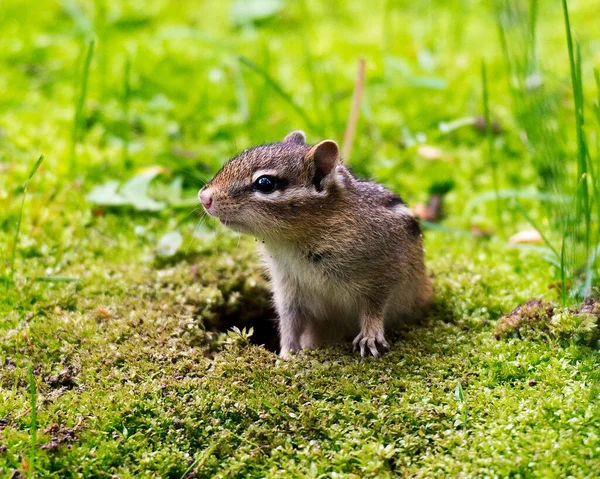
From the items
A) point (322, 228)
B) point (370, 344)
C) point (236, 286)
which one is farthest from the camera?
point (236, 286)

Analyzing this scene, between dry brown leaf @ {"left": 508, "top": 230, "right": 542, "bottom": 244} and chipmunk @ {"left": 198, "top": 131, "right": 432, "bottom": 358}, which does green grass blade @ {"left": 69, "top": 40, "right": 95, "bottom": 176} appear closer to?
chipmunk @ {"left": 198, "top": 131, "right": 432, "bottom": 358}

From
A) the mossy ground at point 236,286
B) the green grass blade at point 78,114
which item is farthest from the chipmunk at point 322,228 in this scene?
the green grass blade at point 78,114

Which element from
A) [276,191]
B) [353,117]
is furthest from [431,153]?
[276,191]

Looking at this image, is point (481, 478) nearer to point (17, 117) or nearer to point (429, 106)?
point (429, 106)

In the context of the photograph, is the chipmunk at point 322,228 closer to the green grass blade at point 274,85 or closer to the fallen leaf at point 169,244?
the fallen leaf at point 169,244

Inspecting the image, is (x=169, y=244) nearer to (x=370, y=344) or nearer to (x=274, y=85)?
(x=274, y=85)

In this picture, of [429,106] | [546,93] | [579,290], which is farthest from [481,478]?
[429,106]
